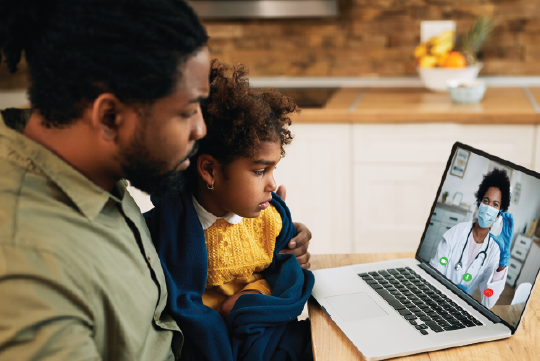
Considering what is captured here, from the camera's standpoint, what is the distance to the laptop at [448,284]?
871 mm

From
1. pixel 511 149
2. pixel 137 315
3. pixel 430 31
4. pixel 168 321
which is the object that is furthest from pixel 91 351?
pixel 430 31

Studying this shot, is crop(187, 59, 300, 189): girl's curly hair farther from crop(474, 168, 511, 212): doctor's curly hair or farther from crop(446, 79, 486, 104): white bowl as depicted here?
crop(446, 79, 486, 104): white bowl

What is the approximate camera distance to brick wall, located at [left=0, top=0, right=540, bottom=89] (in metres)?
2.68

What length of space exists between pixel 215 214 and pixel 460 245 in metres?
0.52

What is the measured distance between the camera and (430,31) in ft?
8.70

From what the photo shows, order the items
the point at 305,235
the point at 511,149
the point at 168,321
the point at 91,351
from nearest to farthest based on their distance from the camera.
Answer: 1. the point at 91,351
2. the point at 168,321
3. the point at 305,235
4. the point at 511,149

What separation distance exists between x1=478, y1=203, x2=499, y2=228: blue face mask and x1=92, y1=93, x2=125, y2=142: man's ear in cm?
68

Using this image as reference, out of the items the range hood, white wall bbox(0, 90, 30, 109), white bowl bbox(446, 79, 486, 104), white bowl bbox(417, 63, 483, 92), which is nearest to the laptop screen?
white bowl bbox(446, 79, 486, 104)

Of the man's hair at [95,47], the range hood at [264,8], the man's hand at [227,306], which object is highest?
the range hood at [264,8]

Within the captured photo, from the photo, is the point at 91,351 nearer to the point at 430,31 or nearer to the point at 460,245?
the point at 460,245

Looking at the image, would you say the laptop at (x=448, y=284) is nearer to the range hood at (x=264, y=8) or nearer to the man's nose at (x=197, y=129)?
the man's nose at (x=197, y=129)

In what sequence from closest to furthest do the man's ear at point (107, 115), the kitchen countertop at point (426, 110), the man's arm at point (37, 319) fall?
the man's arm at point (37, 319) < the man's ear at point (107, 115) < the kitchen countertop at point (426, 110)

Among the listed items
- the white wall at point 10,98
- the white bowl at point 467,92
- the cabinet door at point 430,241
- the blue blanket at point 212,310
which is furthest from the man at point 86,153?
the white wall at point 10,98

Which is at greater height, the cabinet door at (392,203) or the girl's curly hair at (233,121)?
the girl's curly hair at (233,121)
